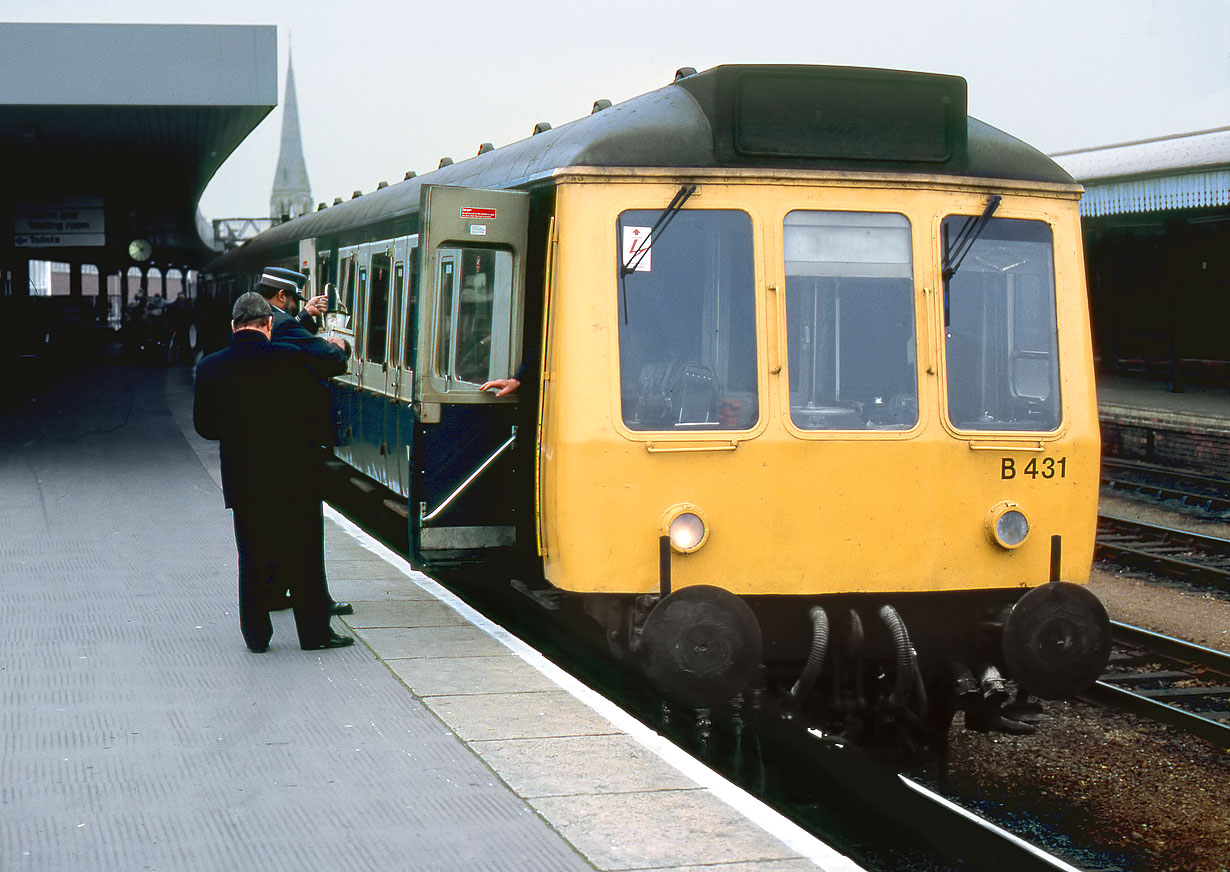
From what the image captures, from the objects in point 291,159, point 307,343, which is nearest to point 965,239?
point 307,343

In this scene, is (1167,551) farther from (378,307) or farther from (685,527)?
(685,527)

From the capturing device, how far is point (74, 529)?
36.3ft

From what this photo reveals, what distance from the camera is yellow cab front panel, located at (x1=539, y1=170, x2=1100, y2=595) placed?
20.3ft

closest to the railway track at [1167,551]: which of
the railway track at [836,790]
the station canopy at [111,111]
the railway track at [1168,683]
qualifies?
the railway track at [1168,683]

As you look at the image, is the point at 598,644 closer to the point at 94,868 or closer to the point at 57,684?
the point at 57,684

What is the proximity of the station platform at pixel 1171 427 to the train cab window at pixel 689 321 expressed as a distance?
1301cm

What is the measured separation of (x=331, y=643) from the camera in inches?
281

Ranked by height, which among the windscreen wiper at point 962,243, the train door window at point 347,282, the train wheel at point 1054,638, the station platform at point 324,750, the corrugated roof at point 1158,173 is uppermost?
the corrugated roof at point 1158,173

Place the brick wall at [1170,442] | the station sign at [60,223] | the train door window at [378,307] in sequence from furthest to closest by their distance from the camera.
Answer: the station sign at [60,223], the brick wall at [1170,442], the train door window at [378,307]

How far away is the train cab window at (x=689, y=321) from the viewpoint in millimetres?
6250

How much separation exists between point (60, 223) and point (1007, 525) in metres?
25.2

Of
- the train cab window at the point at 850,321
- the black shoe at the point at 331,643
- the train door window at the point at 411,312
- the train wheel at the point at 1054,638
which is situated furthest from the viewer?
the train door window at the point at 411,312

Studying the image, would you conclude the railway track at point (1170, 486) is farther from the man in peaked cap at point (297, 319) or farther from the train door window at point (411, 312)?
the man in peaked cap at point (297, 319)

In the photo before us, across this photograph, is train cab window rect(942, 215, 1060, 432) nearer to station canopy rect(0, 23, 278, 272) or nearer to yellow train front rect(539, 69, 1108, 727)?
yellow train front rect(539, 69, 1108, 727)
